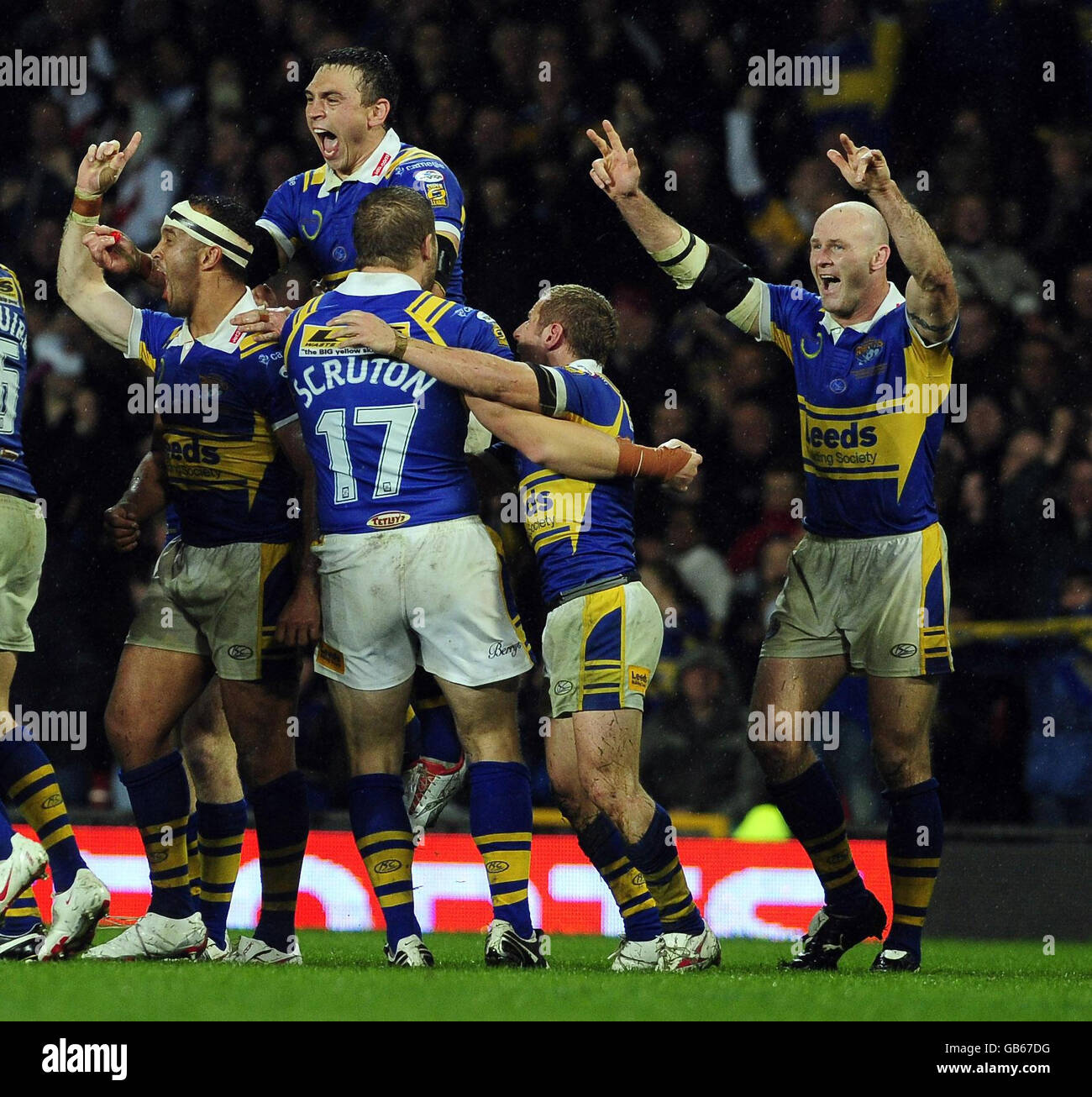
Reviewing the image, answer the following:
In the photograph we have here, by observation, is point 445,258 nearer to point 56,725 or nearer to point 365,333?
point 365,333

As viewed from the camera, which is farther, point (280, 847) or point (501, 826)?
point (280, 847)

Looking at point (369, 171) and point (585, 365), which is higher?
point (369, 171)

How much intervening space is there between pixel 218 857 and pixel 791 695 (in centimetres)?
197

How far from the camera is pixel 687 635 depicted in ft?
29.7

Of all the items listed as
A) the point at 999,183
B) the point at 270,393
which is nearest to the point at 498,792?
the point at 270,393

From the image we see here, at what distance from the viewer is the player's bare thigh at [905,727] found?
5.92m

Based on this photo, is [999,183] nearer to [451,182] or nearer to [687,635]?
[687,635]

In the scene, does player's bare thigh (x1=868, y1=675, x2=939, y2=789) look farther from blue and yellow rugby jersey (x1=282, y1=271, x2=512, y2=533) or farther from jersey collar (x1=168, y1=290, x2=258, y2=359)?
jersey collar (x1=168, y1=290, x2=258, y2=359)

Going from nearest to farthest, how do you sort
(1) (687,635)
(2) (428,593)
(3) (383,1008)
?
1. (3) (383,1008)
2. (2) (428,593)
3. (1) (687,635)

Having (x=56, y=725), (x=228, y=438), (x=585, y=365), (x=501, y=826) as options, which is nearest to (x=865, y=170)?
(x=585, y=365)

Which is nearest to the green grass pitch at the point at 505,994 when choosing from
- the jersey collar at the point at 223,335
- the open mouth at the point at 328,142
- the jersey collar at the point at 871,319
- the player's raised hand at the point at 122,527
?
the player's raised hand at the point at 122,527

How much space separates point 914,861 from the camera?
5.89 meters

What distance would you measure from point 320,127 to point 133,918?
3.54 meters

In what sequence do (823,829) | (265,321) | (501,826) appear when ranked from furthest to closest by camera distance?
(823,829) → (265,321) → (501,826)
